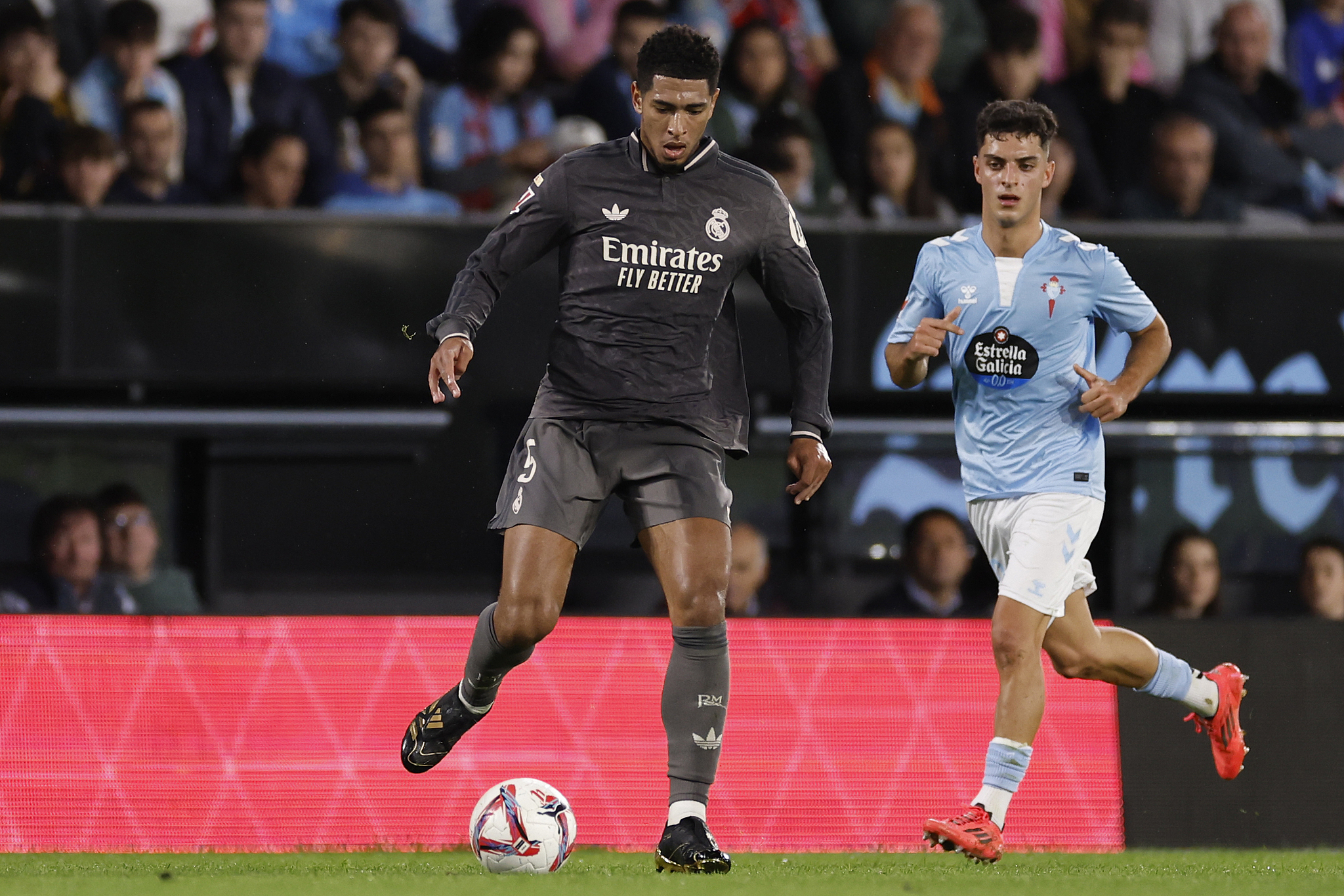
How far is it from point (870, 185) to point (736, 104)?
Result: 87 cm

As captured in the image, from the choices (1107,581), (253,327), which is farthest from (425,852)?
(1107,581)

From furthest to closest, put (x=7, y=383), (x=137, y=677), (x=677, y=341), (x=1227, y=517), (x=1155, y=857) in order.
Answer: (x=1227, y=517)
(x=7, y=383)
(x=137, y=677)
(x=1155, y=857)
(x=677, y=341)

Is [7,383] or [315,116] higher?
[315,116]

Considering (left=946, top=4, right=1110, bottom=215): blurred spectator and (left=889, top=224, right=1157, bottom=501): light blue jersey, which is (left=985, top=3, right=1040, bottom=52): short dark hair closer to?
(left=946, top=4, right=1110, bottom=215): blurred spectator

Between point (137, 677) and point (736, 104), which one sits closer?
point (137, 677)

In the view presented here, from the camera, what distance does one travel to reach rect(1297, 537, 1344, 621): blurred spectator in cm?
871

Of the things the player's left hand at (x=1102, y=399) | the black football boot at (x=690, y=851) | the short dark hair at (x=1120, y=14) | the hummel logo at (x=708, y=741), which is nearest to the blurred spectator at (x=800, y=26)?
the short dark hair at (x=1120, y=14)

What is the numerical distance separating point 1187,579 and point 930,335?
4.16 metres

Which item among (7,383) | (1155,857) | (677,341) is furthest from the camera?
(7,383)

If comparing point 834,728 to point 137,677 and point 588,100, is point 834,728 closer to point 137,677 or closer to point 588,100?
point 137,677

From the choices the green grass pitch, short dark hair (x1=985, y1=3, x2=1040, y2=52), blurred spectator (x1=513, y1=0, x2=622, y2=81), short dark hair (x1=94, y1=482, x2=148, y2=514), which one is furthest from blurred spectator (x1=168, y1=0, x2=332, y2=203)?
the green grass pitch

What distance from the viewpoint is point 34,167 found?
8.89 m

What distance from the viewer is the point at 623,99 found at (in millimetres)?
9266

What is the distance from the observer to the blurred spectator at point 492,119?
9.16m
